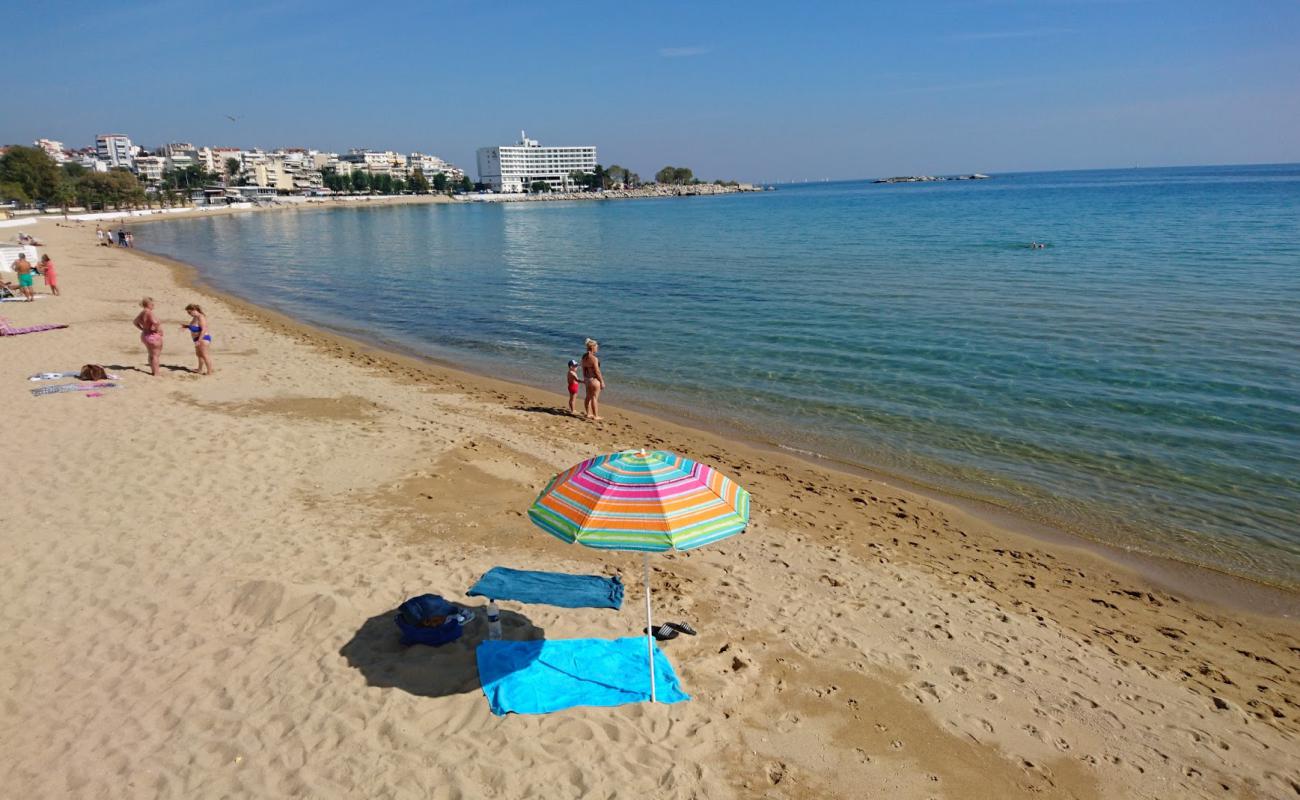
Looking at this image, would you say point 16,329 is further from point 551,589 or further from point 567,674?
point 567,674

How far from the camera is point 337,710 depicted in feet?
19.0

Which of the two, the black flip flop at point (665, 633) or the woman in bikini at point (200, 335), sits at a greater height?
the woman in bikini at point (200, 335)

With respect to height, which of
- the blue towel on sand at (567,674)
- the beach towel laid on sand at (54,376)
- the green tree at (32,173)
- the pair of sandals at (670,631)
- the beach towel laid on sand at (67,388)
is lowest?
the pair of sandals at (670,631)

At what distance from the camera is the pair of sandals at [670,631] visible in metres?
7.00

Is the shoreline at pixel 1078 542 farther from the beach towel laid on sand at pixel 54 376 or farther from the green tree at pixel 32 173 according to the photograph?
the green tree at pixel 32 173

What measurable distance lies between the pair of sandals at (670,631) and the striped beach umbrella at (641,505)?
6.39 ft

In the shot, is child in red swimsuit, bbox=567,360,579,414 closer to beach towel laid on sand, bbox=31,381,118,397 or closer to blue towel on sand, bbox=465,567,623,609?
blue towel on sand, bbox=465,567,623,609

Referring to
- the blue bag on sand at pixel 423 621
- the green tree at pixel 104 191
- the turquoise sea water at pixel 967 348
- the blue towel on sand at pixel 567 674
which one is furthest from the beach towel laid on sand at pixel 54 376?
the green tree at pixel 104 191

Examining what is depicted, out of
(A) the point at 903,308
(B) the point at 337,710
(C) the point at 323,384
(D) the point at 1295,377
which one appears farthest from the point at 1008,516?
(A) the point at 903,308

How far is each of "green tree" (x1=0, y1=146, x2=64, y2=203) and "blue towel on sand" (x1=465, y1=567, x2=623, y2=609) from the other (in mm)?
117521

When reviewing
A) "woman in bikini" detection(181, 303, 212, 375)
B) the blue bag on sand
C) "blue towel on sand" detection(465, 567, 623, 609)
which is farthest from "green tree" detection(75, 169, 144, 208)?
the blue bag on sand

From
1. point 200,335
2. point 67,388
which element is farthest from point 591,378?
point 67,388

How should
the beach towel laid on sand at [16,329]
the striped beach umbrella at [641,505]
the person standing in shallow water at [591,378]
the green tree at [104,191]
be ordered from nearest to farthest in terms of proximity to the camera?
the striped beach umbrella at [641,505] < the person standing in shallow water at [591,378] < the beach towel laid on sand at [16,329] < the green tree at [104,191]

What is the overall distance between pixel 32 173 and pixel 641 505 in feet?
412
